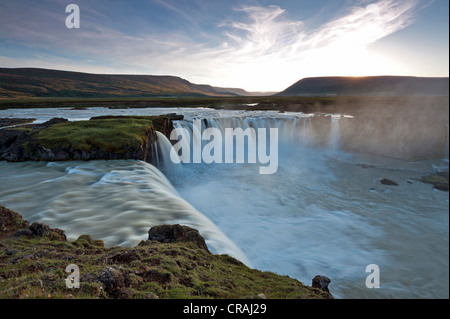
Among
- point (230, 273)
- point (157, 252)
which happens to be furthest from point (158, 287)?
point (230, 273)

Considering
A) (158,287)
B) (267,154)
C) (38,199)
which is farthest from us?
(267,154)

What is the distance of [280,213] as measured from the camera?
17.1 meters

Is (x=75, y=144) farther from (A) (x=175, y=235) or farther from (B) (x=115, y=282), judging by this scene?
(B) (x=115, y=282)

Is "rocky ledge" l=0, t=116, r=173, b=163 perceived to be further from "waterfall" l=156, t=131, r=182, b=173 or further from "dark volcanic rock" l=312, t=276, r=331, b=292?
"dark volcanic rock" l=312, t=276, r=331, b=292

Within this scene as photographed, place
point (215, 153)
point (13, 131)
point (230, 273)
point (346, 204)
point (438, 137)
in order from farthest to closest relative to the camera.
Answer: point (215, 153), point (438, 137), point (13, 131), point (346, 204), point (230, 273)

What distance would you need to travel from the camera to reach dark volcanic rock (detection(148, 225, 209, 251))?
744 cm

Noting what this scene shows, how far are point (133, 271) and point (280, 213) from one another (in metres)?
13.7

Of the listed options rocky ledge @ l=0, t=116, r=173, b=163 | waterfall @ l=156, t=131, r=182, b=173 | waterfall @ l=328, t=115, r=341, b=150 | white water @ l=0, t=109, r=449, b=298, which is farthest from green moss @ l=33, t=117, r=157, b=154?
waterfall @ l=328, t=115, r=341, b=150

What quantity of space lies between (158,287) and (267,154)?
3278 cm

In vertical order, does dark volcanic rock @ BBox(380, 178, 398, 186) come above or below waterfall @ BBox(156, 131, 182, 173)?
below

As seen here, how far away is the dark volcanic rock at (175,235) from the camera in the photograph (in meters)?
7.44

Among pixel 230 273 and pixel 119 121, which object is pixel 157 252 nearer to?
pixel 230 273

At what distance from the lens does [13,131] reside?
2081cm

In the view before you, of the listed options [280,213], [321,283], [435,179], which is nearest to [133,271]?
[321,283]
